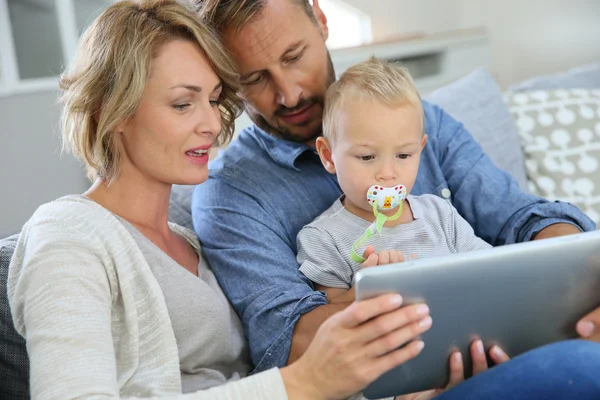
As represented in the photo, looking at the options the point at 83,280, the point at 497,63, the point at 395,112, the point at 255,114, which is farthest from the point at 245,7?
the point at 497,63

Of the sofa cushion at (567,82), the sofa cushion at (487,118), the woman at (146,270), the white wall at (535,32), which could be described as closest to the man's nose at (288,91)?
the woman at (146,270)

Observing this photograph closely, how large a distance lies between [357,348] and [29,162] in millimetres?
3243

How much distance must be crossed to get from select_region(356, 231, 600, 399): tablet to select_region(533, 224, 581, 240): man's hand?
45 centimetres

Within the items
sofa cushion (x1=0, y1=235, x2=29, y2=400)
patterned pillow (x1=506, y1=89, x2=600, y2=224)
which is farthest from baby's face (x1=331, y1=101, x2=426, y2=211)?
A: patterned pillow (x1=506, y1=89, x2=600, y2=224)

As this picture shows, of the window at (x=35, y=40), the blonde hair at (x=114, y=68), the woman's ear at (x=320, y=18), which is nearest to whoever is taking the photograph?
the blonde hair at (x=114, y=68)

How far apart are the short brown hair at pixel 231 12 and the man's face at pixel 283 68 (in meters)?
0.01

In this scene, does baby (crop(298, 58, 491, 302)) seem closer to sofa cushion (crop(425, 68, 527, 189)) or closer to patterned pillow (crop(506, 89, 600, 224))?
sofa cushion (crop(425, 68, 527, 189))

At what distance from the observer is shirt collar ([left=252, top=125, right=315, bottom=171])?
5.73 feet

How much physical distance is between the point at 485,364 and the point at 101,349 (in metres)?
0.62

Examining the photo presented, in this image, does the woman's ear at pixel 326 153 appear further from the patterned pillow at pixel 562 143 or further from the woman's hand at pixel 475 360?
the patterned pillow at pixel 562 143

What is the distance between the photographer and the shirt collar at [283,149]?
5.73 feet

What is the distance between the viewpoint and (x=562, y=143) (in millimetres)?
2574

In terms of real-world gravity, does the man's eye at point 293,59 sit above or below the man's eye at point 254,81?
above

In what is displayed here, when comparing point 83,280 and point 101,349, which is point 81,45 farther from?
point 101,349
